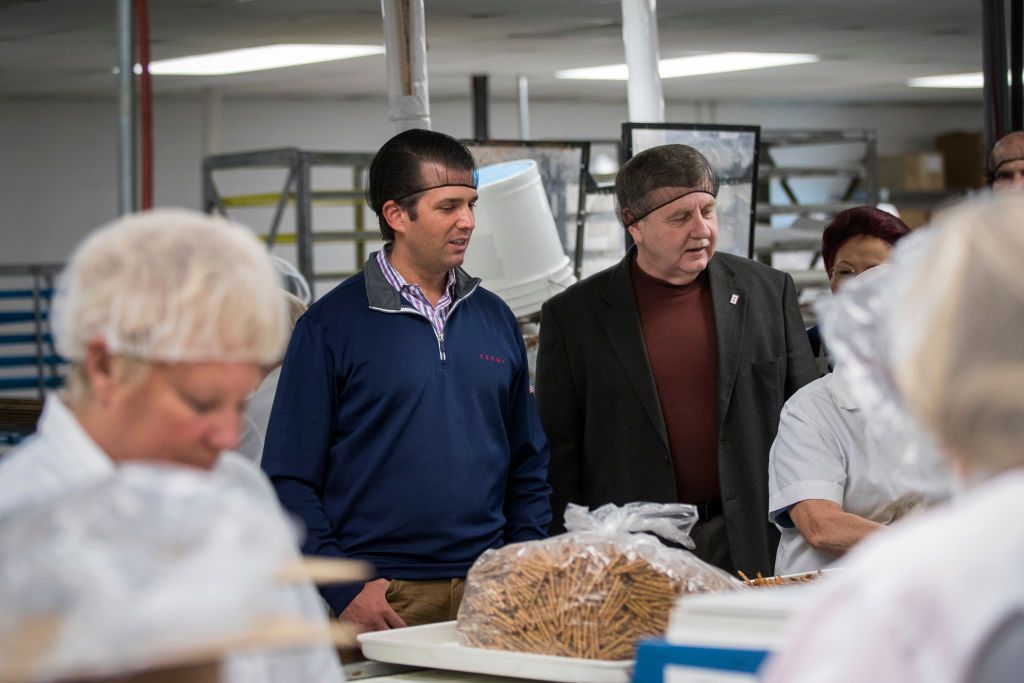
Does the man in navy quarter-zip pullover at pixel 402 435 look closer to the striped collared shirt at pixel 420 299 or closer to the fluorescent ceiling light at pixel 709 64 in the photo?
the striped collared shirt at pixel 420 299

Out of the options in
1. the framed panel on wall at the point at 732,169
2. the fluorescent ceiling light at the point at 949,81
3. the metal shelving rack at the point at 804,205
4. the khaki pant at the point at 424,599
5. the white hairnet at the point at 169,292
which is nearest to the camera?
the white hairnet at the point at 169,292

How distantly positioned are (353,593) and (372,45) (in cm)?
548

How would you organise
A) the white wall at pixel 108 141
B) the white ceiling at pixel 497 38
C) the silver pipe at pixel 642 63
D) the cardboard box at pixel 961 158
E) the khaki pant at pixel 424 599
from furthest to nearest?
the cardboard box at pixel 961 158 → the white wall at pixel 108 141 → the white ceiling at pixel 497 38 → the silver pipe at pixel 642 63 → the khaki pant at pixel 424 599

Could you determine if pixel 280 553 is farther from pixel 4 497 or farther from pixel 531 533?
pixel 531 533

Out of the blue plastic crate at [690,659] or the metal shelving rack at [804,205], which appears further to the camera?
the metal shelving rack at [804,205]

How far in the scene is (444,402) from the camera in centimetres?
275

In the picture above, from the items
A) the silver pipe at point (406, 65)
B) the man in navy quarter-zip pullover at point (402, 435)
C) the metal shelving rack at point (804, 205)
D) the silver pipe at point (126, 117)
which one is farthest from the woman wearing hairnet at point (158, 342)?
the metal shelving rack at point (804, 205)

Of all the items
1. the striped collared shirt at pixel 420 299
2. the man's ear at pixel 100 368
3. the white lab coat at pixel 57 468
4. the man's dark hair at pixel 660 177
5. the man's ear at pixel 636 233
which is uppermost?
the man's dark hair at pixel 660 177

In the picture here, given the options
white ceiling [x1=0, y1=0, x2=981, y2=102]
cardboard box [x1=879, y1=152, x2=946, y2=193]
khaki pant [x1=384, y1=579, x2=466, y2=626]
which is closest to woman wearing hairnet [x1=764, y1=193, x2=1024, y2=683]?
khaki pant [x1=384, y1=579, x2=466, y2=626]

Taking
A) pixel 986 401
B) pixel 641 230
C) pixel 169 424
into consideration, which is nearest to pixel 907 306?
pixel 986 401

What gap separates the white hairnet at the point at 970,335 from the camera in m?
1.05

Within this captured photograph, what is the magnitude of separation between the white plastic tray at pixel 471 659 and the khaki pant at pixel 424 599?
36 centimetres

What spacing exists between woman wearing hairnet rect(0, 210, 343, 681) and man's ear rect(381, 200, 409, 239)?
1564mm

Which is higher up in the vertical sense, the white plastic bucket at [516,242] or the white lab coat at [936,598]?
the white plastic bucket at [516,242]
